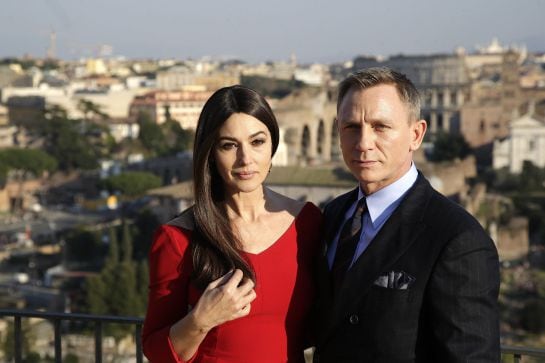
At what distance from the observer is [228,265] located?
1296 millimetres

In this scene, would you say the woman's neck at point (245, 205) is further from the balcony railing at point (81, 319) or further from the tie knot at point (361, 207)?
the balcony railing at point (81, 319)

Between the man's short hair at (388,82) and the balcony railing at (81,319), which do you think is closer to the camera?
the man's short hair at (388,82)

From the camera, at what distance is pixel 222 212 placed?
1.36 metres

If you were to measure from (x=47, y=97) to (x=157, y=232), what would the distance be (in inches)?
1421

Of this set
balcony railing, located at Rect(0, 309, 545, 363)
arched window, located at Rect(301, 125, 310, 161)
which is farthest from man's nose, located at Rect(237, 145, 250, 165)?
arched window, located at Rect(301, 125, 310, 161)

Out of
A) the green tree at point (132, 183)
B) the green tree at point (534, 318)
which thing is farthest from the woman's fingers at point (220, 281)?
the green tree at point (132, 183)

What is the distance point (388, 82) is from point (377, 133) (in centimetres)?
6

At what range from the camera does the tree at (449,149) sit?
999 inches

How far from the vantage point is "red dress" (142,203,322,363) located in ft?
4.27

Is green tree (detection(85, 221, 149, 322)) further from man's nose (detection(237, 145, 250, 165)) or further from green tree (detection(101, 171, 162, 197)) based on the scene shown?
man's nose (detection(237, 145, 250, 165))

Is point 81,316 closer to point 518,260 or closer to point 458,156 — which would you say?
point 518,260

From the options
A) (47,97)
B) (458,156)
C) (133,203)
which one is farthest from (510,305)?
(47,97)

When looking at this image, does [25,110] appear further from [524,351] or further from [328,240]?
[328,240]

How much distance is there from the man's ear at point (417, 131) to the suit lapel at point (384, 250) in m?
0.06
